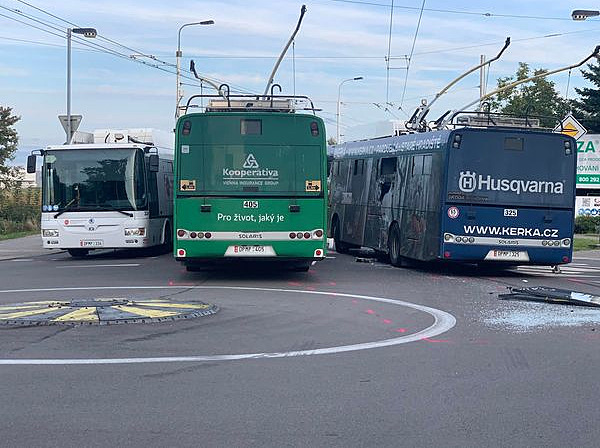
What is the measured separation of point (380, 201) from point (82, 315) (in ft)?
40.8

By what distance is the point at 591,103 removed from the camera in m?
60.7

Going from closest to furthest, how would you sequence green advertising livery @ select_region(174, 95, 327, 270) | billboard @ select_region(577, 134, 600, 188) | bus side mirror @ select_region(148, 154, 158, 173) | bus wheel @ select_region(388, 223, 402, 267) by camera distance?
green advertising livery @ select_region(174, 95, 327, 270)
bus wheel @ select_region(388, 223, 402, 267)
bus side mirror @ select_region(148, 154, 158, 173)
billboard @ select_region(577, 134, 600, 188)

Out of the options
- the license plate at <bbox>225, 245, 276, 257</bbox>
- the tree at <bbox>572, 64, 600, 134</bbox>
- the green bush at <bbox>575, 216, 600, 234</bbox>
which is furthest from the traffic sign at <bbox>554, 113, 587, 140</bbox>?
the tree at <bbox>572, 64, 600, 134</bbox>

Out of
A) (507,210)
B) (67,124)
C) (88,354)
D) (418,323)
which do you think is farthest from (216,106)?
(67,124)

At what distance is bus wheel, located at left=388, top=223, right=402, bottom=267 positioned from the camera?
2161 cm

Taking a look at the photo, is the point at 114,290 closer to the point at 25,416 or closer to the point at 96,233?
the point at 96,233

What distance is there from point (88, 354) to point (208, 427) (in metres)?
3.15

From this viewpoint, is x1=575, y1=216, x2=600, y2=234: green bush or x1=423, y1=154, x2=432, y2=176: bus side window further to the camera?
x1=575, y1=216, x2=600, y2=234: green bush

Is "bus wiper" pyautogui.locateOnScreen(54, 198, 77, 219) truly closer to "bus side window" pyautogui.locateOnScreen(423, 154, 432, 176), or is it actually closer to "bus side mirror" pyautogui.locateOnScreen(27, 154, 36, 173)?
"bus side mirror" pyautogui.locateOnScreen(27, 154, 36, 173)

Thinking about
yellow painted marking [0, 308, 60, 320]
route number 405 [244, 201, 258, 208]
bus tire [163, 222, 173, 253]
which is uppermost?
route number 405 [244, 201, 258, 208]

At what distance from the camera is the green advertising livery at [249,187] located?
55.9 ft

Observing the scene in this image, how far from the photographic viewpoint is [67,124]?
96.8 feet

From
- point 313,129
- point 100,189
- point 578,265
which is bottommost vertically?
point 578,265

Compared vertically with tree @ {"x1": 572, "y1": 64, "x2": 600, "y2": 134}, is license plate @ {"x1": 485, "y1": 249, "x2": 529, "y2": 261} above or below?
below
